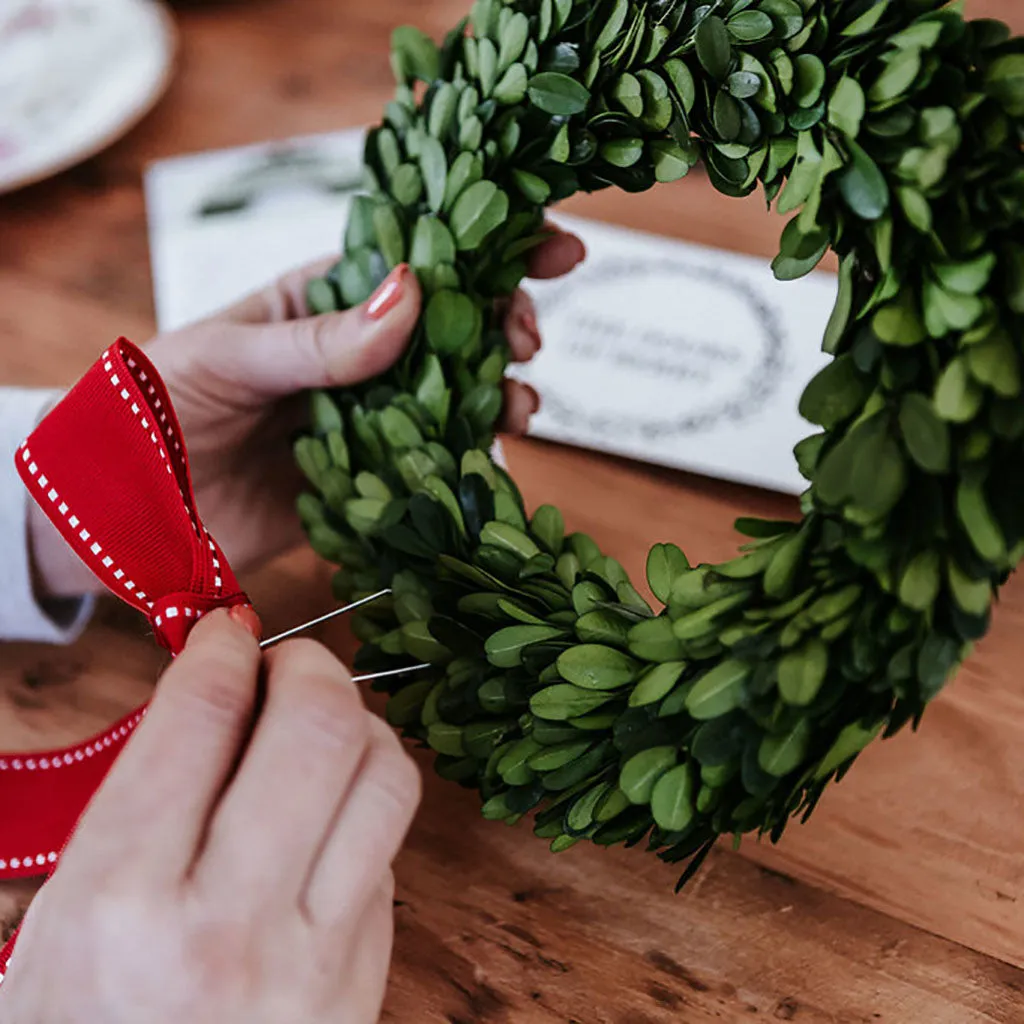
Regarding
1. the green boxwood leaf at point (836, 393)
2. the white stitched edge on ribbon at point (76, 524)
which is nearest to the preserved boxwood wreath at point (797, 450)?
the green boxwood leaf at point (836, 393)

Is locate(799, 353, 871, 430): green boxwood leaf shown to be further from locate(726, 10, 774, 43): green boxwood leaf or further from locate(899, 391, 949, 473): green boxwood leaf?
locate(726, 10, 774, 43): green boxwood leaf

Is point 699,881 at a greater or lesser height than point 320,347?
lesser

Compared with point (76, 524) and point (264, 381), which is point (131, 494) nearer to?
Answer: point (76, 524)

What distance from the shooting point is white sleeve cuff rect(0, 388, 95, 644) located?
0.62 metres

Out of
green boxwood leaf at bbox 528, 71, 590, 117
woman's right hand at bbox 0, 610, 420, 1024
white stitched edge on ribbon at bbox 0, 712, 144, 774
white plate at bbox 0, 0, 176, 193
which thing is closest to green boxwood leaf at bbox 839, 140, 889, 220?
green boxwood leaf at bbox 528, 71, 590, 117

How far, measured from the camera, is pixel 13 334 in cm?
80

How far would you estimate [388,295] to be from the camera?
1.73 ft

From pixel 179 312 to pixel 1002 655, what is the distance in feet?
1.98

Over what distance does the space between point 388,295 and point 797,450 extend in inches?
8.9

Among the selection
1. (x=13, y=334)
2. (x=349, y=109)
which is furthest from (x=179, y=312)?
Result: (x=349, y=109)

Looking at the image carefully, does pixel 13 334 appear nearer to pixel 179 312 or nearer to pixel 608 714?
pixel 179 312

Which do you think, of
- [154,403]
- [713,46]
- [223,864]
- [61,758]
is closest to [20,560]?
[61,758]

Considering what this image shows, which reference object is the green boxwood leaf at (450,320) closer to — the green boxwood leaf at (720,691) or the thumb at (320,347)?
the thumb at (320,347)

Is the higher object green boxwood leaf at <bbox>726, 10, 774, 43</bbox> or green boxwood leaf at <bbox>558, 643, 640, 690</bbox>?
green boxwood leaf at <bbox>726, 10, 774, 43</bbox>
